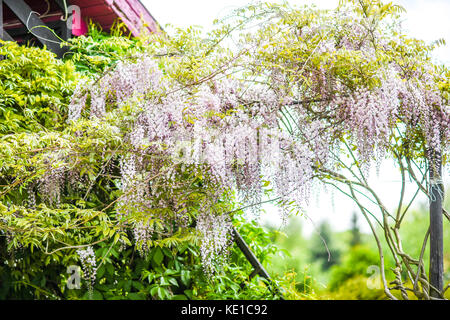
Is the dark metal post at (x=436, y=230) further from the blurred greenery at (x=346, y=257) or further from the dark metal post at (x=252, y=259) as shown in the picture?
the blurred greenery at (x=346, y=257)

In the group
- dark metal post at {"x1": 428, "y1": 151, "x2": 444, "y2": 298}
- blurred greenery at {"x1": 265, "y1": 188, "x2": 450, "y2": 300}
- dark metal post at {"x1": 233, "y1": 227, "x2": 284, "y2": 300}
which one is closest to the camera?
dark metal post at {"x1": 428, "y1": 151, "x2": 444, "y2": 298}

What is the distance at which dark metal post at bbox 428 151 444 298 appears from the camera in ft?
9.48

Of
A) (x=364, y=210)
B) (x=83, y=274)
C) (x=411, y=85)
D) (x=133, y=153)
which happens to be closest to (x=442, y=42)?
(x=411, y=85)

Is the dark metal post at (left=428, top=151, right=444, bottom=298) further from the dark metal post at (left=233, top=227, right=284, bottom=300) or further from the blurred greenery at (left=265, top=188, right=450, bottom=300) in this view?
the blurred greenery at (left=265, top=188, right=450, bottom=300)

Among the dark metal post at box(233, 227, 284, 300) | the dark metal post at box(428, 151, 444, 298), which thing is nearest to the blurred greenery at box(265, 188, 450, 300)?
the dark metal post at box(233, 227, 284, 300)

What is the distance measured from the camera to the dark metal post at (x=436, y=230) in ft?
9.48

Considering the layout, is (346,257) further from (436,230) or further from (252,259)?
(436,230)

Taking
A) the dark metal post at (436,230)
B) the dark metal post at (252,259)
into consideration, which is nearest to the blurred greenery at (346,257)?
the dark metal post at (252,259)

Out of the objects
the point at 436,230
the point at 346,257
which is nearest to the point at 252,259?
the point at 436,230

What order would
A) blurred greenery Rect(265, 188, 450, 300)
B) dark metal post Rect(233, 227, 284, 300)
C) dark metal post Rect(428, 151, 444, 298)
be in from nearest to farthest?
dark metal post Rect(428, 151, 444, 298)
dark metal post Rect(233, 227, 284, 300)
blurred greenery Rect(265, 188, 450, 300)
